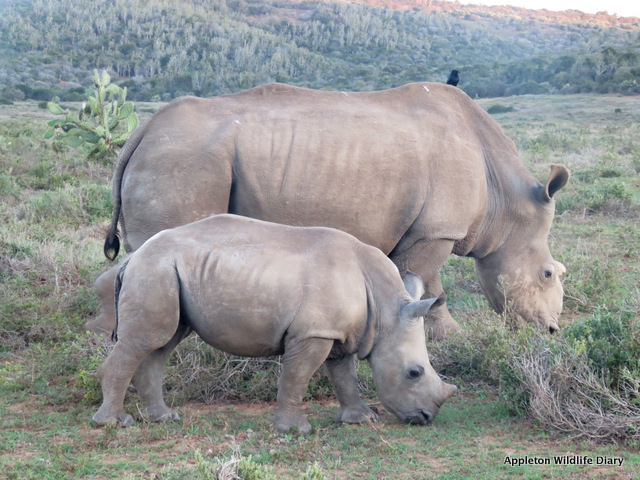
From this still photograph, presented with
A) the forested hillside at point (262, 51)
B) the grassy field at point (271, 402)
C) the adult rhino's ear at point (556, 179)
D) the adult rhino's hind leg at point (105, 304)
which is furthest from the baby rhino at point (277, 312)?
the forested hillside at point (262, 51)

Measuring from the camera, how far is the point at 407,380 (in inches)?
204

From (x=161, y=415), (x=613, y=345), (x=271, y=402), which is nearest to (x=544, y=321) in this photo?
(x=613, y=345)

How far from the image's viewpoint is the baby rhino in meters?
5.04

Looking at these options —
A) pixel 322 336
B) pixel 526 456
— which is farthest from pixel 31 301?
pixel 526 456

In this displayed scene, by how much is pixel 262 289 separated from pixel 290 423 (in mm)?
909

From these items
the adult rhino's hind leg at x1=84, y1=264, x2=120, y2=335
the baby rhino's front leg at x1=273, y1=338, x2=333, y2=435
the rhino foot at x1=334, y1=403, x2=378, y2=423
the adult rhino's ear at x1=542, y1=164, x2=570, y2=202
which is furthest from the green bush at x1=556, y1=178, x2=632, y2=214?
the baby rhino's front leg at x1=273, y1=338, x2=333, y2=435

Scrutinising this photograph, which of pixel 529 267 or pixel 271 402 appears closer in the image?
pixel 271 402

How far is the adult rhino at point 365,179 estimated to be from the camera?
615cm

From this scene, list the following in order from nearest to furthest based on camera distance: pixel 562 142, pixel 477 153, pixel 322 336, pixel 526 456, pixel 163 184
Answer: pixel 526 456 < pixel 322 336 < pixel 163 184 < pixel 477 153 < pixel 562 142

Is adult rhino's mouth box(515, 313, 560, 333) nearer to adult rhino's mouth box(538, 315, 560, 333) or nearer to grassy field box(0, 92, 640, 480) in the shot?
adult rhino's mouth box(538, 315, 560, 333)

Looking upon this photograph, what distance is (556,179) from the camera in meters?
7.12

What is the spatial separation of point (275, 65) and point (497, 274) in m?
45.1

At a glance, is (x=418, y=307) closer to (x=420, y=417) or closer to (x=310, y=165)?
(x=420, y=417)

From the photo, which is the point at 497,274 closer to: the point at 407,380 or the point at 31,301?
the point at 407,380
